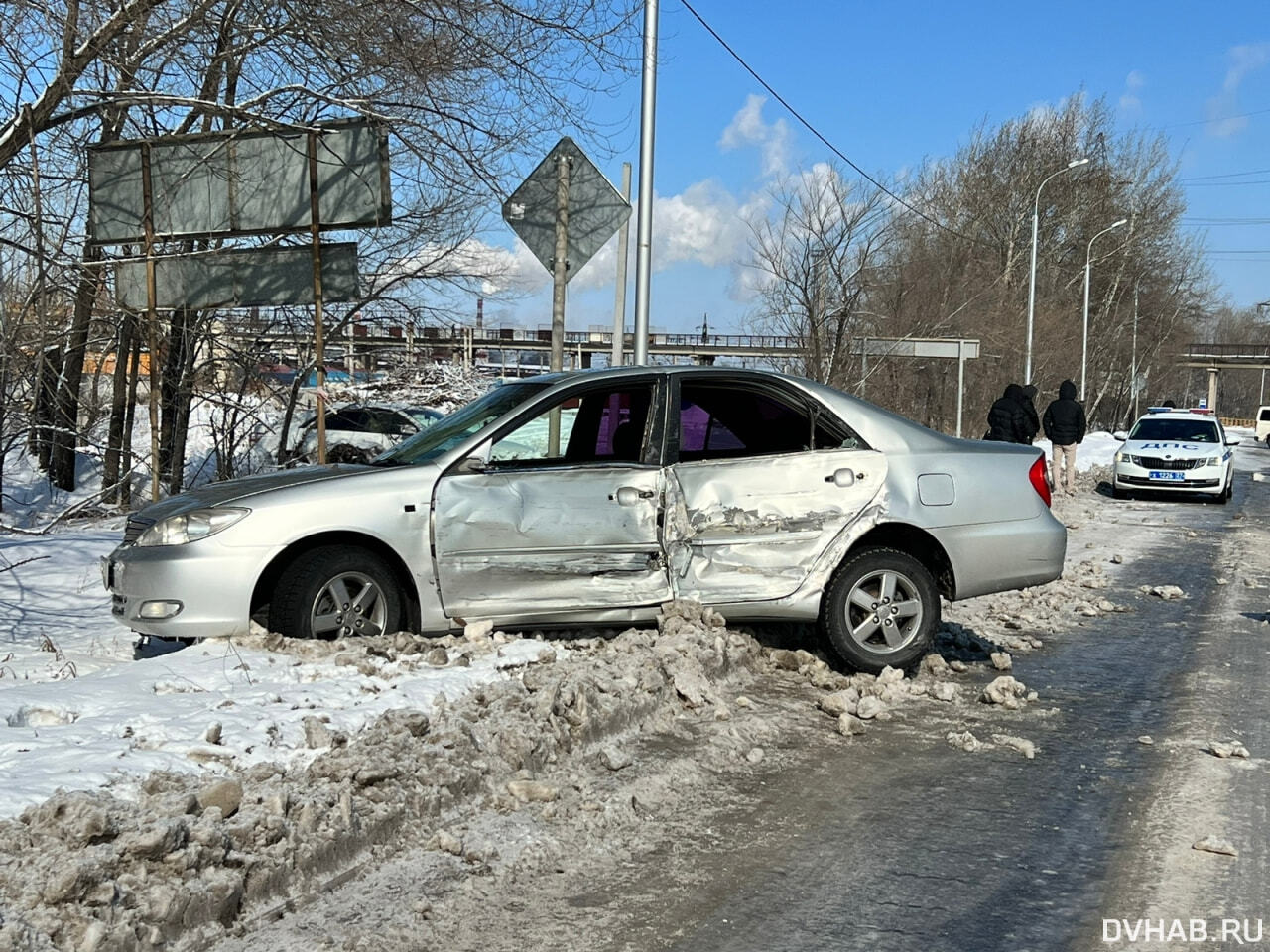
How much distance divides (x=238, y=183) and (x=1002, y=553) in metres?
7.08

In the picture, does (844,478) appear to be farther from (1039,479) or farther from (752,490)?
(1039,479)

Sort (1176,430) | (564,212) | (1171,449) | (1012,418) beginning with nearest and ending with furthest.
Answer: (564,212), (1012,418), (1171,449), (1176,430)

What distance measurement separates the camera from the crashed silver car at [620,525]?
6102mm

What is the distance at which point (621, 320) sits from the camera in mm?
14008

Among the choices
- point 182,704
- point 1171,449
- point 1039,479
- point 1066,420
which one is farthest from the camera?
point 1171,449

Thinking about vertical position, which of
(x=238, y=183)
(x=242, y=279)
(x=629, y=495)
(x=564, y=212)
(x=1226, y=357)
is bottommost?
(x=629, y=495)

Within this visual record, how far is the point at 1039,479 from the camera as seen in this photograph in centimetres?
739

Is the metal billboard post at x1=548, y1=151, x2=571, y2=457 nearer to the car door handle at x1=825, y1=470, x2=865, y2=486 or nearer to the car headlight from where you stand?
the car door handle at x1=825, y1=470, x2=865, y2=486

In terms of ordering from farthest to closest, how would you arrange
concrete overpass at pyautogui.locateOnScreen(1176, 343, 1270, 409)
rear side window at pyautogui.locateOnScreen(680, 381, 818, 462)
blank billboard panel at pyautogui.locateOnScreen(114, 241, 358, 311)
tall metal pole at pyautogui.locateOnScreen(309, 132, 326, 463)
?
concrete overpass at pyautogui.locateOnScreen(1176, 343, 1270, 409)
blank billboard panel at pyautogui.locateOnScreen(114, 241, 358, 311)
tall metal pole at pyautogui.locateOnScreen(309, 132, 326, 463)
rear side window at pyautogui.locateOnScreen(680, 381, 818, 462)

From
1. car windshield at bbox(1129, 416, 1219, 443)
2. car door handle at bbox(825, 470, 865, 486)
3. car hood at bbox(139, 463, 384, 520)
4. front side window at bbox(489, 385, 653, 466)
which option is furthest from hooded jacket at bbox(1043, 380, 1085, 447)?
car hood at bbox(139, 463, 384, 520)

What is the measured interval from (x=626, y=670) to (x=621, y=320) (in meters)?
8.54

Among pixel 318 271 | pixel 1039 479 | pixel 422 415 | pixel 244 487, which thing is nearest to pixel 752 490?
pixel 1039 479

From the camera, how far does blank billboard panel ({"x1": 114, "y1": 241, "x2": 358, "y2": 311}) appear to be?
1005 cm

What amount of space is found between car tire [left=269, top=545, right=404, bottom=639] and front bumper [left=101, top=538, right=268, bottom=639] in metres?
0.17
